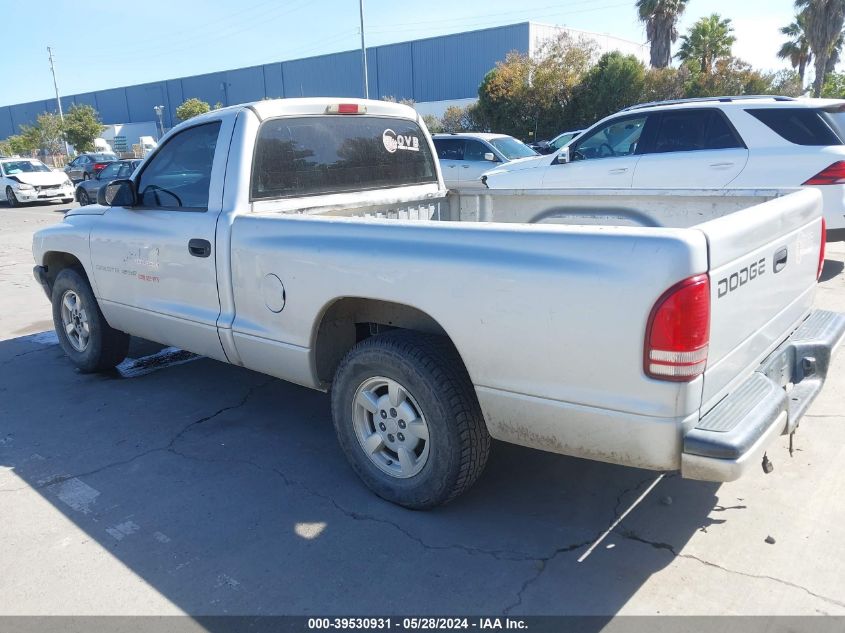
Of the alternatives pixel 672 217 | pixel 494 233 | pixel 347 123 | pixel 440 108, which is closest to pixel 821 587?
pixel 494 233

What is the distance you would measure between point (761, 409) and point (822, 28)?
35473mm

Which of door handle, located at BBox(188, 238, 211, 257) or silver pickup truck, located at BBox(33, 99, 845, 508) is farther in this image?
door handle, located at BBox(188, 238, 211, 257)

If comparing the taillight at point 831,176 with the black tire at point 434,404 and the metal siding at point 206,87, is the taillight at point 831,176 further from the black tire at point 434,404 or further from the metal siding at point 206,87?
the metal siding at point 206,87

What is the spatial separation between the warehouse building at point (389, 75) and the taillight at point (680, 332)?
3455cm

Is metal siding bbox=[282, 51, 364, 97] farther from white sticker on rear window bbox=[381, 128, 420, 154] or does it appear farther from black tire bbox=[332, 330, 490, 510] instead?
black tire bbox=[332, 330, 490, 510]

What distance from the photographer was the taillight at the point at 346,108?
444cm

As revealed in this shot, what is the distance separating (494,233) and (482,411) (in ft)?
2.58

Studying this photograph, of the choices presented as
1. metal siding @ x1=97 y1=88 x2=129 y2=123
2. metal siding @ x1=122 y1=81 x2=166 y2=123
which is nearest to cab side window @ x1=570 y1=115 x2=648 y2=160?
metal siding @ x1=122 y1=81 x2=166 y2=123

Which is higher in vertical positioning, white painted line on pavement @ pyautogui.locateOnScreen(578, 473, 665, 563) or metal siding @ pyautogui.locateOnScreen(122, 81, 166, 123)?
metal siding @ pyautogui.locateOnScreen(122, 81, 166, 123)

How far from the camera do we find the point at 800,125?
283 inches

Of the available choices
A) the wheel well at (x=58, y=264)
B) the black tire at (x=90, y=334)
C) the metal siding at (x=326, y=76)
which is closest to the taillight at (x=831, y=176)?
the black tire at (x=90, y=334)

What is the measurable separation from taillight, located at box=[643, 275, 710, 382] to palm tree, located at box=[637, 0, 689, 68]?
121 ft

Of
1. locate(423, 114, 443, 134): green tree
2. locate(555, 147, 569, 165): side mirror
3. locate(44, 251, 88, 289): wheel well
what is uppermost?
locate(423, 114, 443, 134): green tree

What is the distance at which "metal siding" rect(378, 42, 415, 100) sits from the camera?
160 ft
